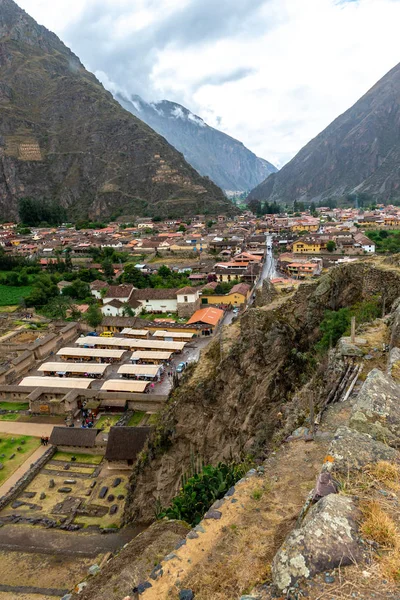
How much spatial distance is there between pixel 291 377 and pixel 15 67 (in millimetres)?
176303

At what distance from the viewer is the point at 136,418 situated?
23781 millimetres

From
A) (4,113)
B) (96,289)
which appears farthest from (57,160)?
(96,289)

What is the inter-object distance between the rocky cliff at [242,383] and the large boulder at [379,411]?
7577 mm

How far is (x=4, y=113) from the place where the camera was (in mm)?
127750

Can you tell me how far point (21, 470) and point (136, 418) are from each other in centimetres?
687

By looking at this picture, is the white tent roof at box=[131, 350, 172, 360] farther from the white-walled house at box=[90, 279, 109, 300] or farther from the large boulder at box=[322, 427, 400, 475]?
the large boulder at box=[322, 427, 400, 475]

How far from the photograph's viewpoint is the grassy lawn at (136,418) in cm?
2314

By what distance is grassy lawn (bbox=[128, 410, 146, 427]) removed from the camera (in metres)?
23.1

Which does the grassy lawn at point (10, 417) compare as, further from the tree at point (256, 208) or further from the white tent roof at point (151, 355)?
the tree at point (256, 208)

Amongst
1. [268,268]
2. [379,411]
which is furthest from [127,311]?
[379,411]

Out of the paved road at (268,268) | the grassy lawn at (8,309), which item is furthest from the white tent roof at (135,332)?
the grassy lawn at (8,309)

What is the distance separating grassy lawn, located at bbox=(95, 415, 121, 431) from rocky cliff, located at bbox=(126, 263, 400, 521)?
7.29 metres

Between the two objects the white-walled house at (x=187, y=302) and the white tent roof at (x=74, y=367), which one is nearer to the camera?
the white tent roof at (x=74, y=367)

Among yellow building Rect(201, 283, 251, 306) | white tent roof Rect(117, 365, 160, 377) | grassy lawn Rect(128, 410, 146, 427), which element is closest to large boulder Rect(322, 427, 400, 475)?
Result: grassy lawn Rect(128, 410, 146, 427)
